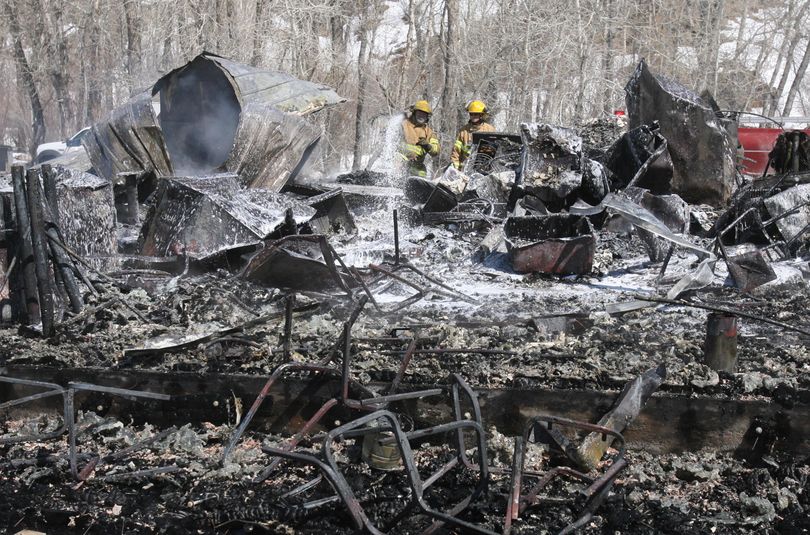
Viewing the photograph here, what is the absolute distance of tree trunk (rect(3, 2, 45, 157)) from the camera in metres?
27.5

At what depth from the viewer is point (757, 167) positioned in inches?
578

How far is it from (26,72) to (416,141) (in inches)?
862

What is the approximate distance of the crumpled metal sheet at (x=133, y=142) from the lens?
9.71 m

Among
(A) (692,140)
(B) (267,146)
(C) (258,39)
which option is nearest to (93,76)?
(C) (258,39)

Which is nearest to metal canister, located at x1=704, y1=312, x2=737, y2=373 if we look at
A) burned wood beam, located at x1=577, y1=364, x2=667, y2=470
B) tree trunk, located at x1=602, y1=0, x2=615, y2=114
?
burned wood beam, located at x1=577, y1=364, x2=667, y2=470

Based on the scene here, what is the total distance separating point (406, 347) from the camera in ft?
15.9

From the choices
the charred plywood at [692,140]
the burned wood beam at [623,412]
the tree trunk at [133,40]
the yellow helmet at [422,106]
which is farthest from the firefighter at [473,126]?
the tree trunk at [133,40]

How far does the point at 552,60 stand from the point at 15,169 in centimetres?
1915

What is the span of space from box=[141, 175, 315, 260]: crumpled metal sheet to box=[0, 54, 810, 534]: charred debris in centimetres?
3

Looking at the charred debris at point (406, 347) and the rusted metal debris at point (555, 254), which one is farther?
the rusted metal debris at point (555, 254)

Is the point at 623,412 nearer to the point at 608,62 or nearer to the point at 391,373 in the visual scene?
the point at 391,373

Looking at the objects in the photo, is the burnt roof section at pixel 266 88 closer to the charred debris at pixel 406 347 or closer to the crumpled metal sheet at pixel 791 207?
the charred debris at pixel 406 347

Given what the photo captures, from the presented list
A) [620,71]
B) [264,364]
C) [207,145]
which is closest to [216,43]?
[207,145]

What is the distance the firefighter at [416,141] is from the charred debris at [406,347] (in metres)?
2.35
